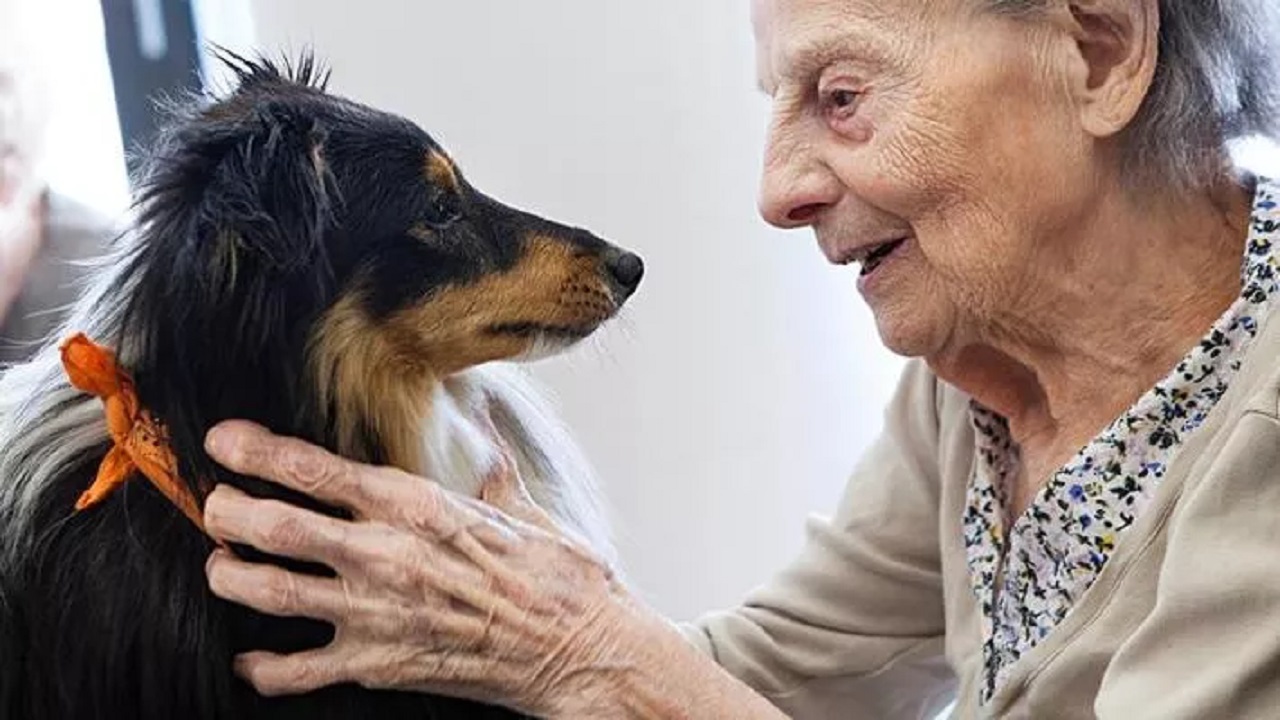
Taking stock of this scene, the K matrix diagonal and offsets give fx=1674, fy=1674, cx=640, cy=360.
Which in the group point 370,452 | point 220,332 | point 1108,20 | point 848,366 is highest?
point 1108,20

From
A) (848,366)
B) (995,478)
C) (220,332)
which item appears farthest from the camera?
(848,366)

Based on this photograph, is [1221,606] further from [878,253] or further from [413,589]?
[413,589]

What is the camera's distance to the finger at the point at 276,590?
103 cm

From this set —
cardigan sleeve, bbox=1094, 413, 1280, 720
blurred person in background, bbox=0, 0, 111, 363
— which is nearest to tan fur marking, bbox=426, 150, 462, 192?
cardigan sleeve, bbox=1094, 413, 1280, 720

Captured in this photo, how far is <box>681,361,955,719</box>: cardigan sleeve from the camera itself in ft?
4.33

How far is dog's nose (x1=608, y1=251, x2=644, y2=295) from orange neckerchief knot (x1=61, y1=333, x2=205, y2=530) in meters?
0.34

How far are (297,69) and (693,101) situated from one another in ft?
2.54

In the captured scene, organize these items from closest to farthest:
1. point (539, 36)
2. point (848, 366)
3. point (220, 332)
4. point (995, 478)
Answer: point (220, 332), point (995, 478), point (539, 36), point (848, 366)

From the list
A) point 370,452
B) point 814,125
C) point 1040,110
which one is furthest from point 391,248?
point 1040,110

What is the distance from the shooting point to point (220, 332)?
1.04 meters

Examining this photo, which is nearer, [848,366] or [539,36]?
[539,36]

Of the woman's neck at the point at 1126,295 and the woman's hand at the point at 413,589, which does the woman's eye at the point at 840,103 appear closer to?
the woman's neck at the point at 1126,295

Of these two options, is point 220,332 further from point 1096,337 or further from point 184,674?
point 1096,337

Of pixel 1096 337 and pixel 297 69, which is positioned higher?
pixel 297 69
